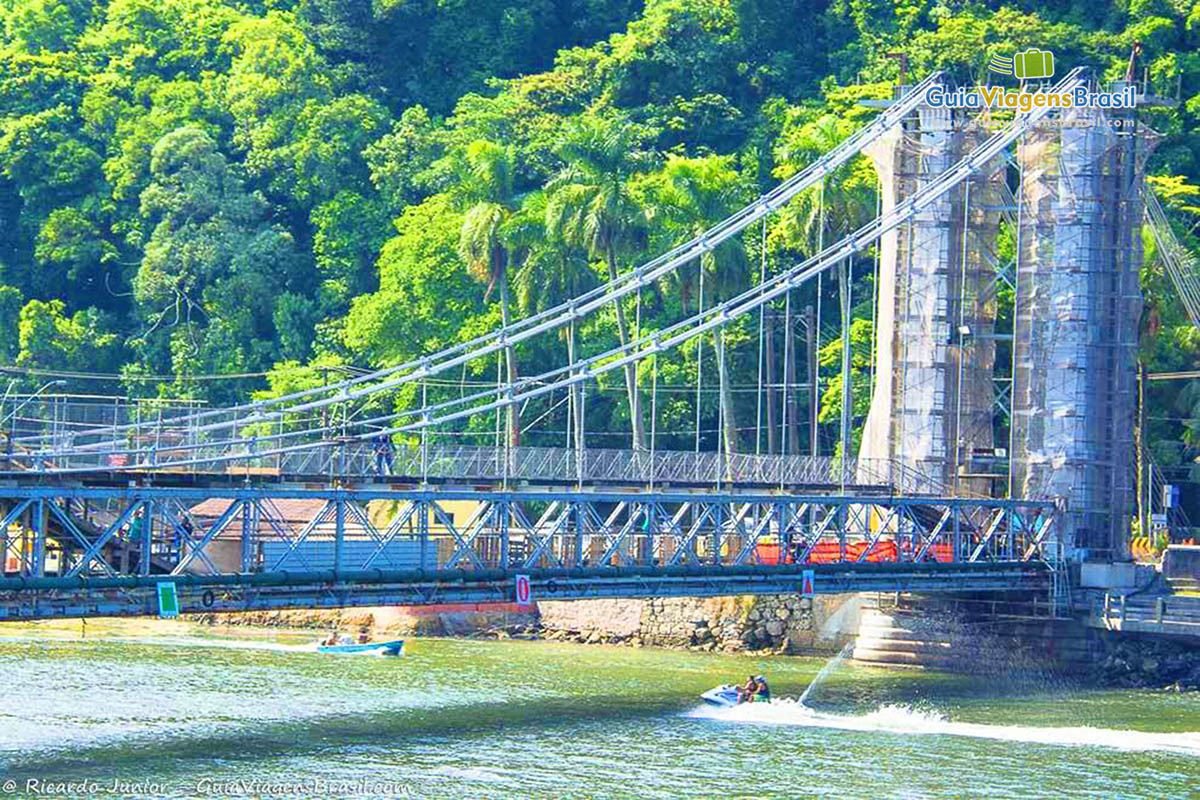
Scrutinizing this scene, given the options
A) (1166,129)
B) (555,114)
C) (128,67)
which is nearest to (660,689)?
(1166,129)

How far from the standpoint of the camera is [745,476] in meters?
78.5

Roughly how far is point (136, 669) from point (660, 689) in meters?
15.8

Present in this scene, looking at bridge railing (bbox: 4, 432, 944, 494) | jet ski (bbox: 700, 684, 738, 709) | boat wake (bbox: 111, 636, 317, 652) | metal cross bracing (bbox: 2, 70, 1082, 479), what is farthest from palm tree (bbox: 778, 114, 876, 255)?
jet ski (bbox: 700, 684, 738, 709)

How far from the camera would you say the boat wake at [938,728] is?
187ft

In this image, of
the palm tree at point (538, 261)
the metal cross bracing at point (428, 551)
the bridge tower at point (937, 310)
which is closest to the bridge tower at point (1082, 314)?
the metal cross bracing at point (428, 551)

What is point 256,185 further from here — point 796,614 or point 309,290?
point 796,614

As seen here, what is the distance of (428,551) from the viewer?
60.4 m

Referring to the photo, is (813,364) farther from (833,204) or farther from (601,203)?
(601,203)

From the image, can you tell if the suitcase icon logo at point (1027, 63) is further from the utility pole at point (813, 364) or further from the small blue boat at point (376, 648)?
the small blue boat at point (376, 648)

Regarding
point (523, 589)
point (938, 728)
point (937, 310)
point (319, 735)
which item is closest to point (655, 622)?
point (937, 310)

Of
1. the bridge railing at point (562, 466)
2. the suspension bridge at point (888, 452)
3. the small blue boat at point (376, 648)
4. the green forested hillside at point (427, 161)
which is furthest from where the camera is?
the green forested hillside at point (427, 161)

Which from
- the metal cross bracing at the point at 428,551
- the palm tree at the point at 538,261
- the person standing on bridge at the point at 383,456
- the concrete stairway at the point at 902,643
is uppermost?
the palm tree at the point at 538,261

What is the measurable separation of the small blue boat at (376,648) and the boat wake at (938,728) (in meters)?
16.1

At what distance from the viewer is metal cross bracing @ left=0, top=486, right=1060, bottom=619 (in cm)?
5084
